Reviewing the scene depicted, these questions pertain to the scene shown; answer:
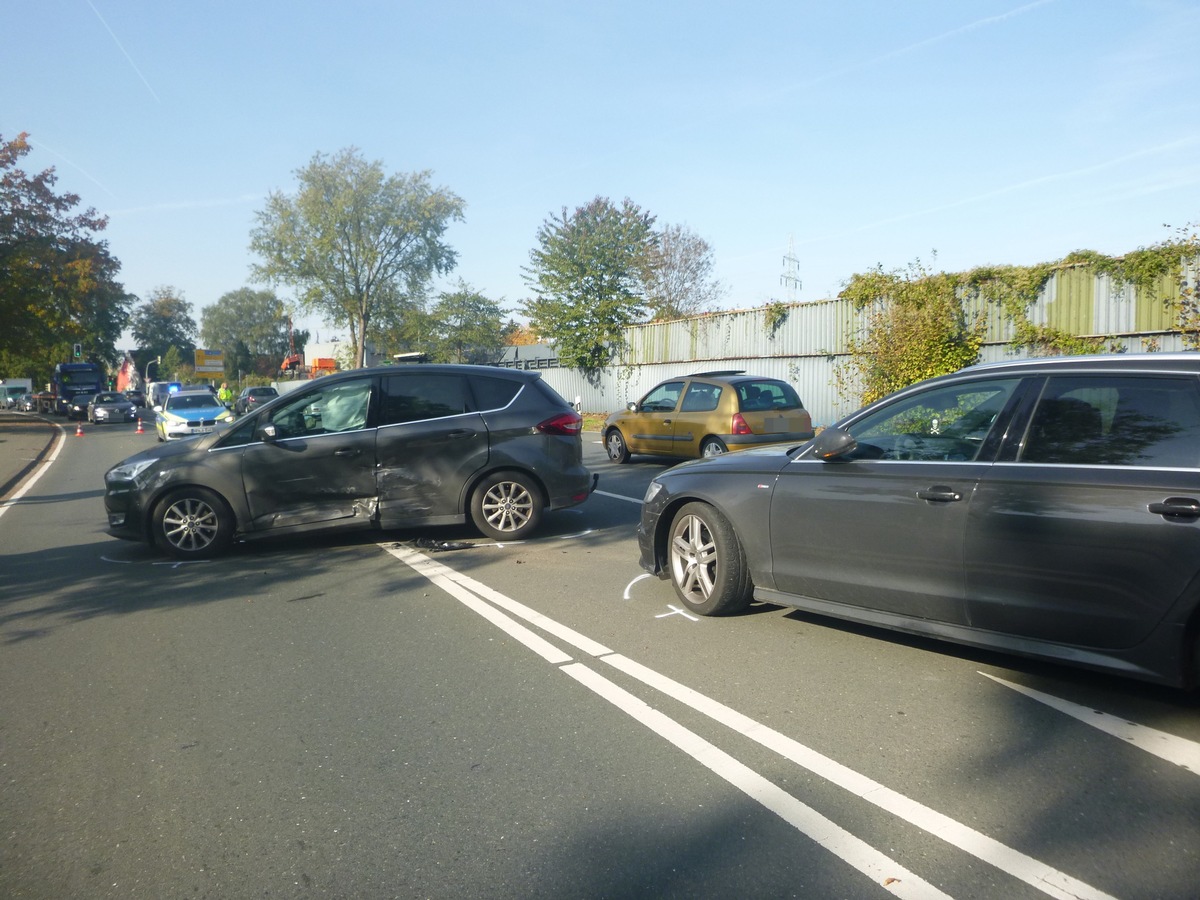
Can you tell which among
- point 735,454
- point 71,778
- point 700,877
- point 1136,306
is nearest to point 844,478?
point 735,454

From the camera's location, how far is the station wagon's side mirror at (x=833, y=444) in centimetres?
535

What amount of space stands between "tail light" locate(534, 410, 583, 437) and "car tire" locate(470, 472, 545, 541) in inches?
20.0

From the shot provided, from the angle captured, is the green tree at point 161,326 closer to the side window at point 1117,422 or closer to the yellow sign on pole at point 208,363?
the yellow sign on pole at point 208,363

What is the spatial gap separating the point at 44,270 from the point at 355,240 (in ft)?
55.5

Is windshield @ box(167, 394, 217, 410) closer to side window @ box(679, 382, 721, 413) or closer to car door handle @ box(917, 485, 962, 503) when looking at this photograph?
side window @ box(679, 382, 721, 413)

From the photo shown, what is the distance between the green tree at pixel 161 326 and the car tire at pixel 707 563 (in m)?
130

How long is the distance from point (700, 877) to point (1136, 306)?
15941 millimetres

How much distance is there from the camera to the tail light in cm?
946

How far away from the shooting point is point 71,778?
4016 millimetres

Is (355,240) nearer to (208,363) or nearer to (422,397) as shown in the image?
(208,363)

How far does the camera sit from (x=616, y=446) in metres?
16.7

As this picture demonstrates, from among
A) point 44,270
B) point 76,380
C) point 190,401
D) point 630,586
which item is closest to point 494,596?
point 630,586

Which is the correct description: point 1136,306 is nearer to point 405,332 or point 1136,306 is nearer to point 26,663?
point 26,663

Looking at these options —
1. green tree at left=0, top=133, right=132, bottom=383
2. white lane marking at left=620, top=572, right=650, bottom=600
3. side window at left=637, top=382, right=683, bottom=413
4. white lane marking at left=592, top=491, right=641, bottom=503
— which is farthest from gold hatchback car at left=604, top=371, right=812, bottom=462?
green tree at left=0, top=133, right=132, bottom=383
